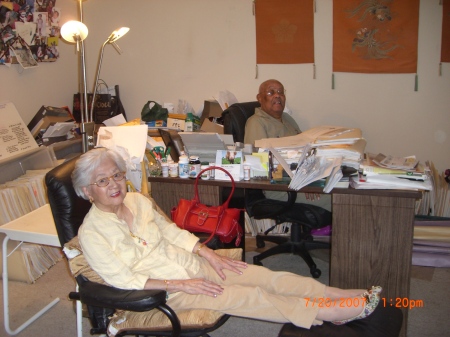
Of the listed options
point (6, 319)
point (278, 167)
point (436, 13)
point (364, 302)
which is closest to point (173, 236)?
point (278, 167)

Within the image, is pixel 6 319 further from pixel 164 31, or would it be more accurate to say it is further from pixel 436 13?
pixel 436 13

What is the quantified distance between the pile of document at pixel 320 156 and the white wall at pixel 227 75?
1.42 metres

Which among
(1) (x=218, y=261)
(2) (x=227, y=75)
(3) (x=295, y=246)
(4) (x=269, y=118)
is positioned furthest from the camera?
(2) (x=227, y=75)

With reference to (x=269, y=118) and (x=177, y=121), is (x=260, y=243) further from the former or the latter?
(x=177, y=121)

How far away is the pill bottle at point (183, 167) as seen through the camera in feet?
8.27

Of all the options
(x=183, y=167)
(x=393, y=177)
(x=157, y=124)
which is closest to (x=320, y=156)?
(x=393, y=177)

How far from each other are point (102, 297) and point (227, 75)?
275cm

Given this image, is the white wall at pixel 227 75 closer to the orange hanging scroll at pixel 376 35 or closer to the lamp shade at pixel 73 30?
the orange hanging scroll at pixel 376 35

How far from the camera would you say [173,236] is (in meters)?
2.06

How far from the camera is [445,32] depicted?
11.4ft

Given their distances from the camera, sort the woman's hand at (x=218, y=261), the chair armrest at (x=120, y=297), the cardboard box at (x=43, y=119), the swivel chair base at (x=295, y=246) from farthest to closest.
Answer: the cardboard box at (x=43, y=119)
the swivel chair base at (x=295, y=246)
the woman's hand at (x=218, y=261)
the chair armrest at (x=120, y=297)

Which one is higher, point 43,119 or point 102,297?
point 43,119

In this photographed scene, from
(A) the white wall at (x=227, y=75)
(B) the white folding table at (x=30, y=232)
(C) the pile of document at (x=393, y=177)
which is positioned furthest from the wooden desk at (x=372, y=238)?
(A) the white wall at (x=227, y=75)

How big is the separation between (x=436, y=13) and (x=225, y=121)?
188 cm
